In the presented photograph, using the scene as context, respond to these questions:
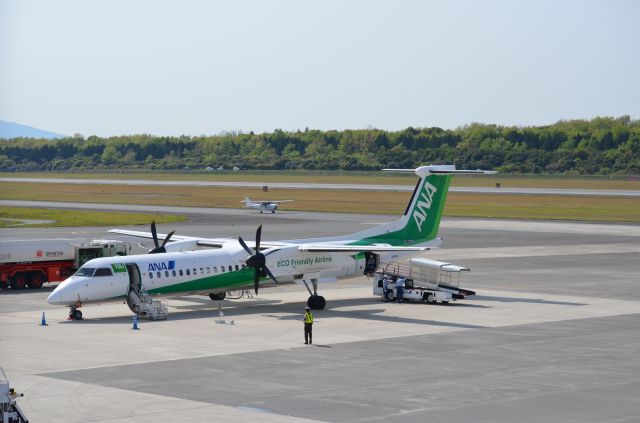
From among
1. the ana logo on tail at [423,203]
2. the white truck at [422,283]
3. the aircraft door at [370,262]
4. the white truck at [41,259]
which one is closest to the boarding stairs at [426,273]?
the white truck at [422,283]

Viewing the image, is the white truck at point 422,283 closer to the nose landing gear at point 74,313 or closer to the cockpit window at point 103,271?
the cockpit window at point 103,271

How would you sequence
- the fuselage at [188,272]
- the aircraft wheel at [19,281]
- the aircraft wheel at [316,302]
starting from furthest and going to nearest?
1. the aircraft wheel at [19,281]
2. the aircraft wheel at [316,302]
3. the fuselage at [188,272]

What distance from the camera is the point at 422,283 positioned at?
51281 millimetres

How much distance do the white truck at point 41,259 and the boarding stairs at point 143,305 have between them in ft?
43.2

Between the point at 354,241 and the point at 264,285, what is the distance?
5606mm

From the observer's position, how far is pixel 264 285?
47875 millimetres

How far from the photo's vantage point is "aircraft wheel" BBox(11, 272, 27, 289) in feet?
181

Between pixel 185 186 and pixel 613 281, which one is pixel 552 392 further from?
pixel 185 186

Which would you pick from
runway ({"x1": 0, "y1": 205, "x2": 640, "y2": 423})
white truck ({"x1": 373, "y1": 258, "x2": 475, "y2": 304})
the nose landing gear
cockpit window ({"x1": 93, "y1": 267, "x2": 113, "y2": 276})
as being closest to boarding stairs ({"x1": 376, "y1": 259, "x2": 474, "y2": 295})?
white truck ({"x1": 373, "y1": 258, "x2": 475, "y2": 304})

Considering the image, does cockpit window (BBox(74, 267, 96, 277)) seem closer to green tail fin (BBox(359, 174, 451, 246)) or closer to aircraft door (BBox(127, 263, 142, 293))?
aircraft door (BBox(127, 263, 142, 293))

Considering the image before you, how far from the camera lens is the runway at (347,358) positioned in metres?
27.8

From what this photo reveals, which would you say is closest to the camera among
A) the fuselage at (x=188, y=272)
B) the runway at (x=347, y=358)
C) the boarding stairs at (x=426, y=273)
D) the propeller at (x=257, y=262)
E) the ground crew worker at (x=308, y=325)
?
the runway at (x=347, y=358)

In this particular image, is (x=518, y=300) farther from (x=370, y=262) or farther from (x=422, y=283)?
(x=370, y=262)

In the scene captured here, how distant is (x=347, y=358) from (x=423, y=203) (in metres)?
19.4
